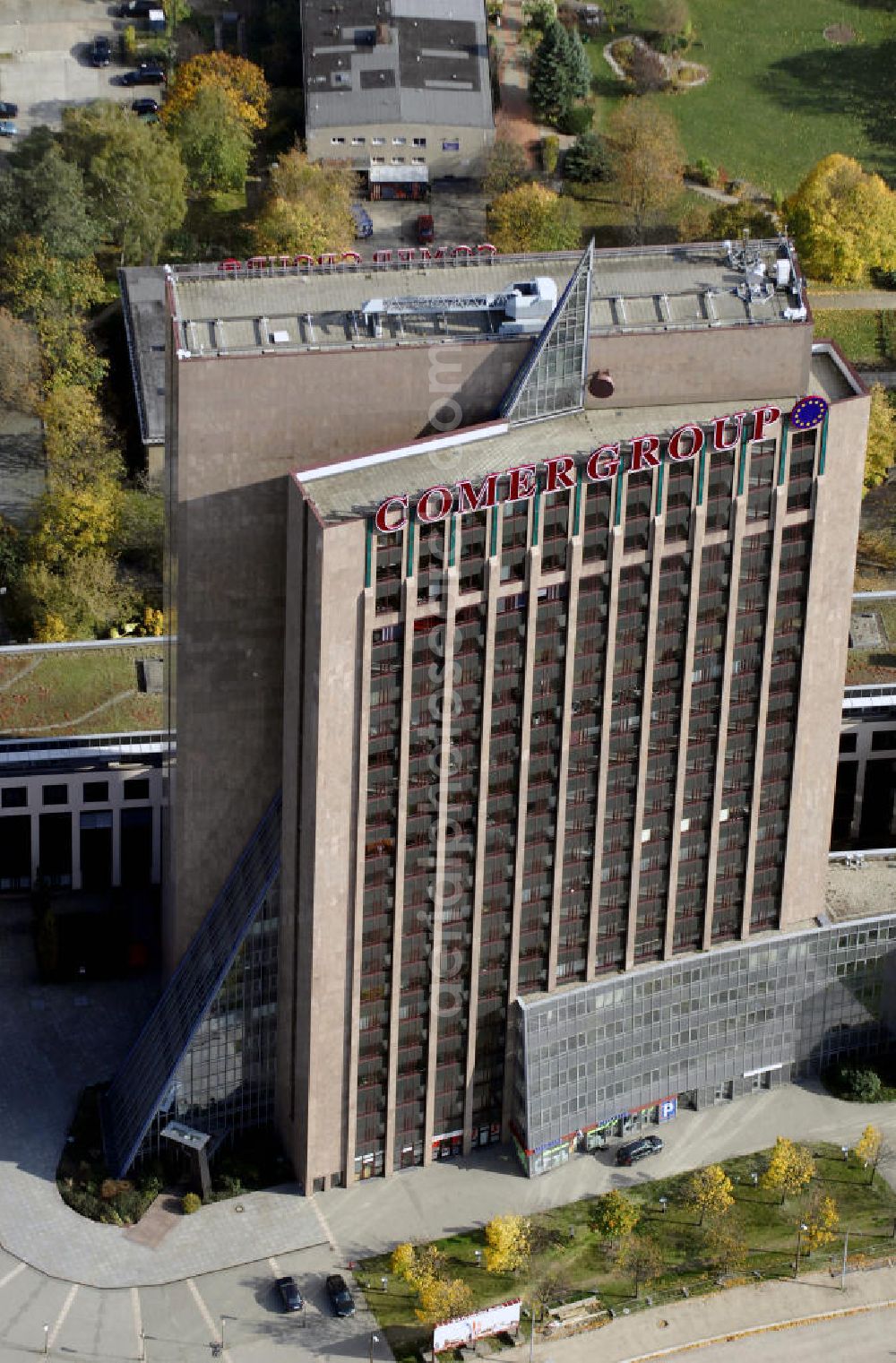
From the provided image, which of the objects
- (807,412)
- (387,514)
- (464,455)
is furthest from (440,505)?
(807,412)

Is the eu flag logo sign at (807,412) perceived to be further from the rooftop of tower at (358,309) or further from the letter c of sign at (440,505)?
the letter c of sign at (440,505)

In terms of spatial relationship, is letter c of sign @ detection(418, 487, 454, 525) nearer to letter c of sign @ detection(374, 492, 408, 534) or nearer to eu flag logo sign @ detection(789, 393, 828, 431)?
letter c of sign @ detection(374, 492, 408, 534)

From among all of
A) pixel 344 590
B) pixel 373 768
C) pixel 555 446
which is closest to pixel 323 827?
pixel 373 768

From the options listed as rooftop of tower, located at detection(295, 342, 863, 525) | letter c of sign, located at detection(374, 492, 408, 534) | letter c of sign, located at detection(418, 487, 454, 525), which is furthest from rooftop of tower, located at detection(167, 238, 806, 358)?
letter c of sign, located at detection(374, 492, 408, 534)

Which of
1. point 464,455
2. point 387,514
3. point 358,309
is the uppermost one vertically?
point 358,309

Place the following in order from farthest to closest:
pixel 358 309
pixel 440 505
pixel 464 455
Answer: pixel 358 309, pixel 464 455, pixel 440 505

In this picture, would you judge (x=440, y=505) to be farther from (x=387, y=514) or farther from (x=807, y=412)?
(x=807, y=412)
